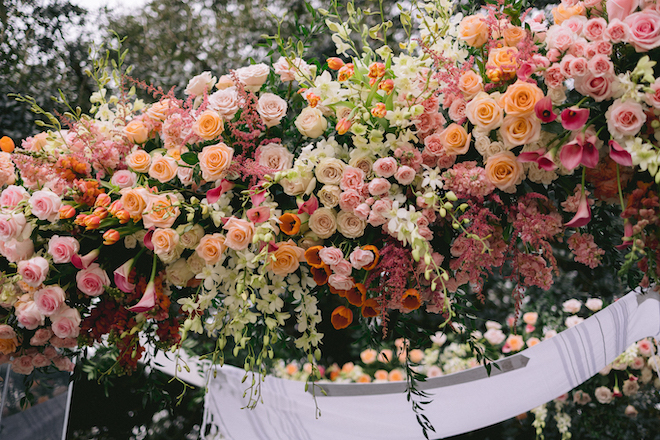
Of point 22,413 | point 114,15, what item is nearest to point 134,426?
point 22,413

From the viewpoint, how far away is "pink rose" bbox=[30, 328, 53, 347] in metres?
1.23

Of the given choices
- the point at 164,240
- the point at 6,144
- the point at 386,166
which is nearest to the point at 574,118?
the point at 386,166

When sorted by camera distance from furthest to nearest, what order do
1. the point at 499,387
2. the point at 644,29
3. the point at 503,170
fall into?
the point at 499,387, the point at 503,170, the point at 644,29

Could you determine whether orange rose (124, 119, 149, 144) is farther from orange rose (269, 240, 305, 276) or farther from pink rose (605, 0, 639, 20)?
pink rose (605, 0, 639, 20)

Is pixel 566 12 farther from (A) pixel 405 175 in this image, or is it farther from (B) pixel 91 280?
(B) pixel 91 280

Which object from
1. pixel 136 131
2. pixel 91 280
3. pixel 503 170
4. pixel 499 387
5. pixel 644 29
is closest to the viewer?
pixel 644 29

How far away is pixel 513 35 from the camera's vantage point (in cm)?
93

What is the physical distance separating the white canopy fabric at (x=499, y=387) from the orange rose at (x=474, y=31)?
1133 millimetres

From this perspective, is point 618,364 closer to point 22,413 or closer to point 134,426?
point 22,413

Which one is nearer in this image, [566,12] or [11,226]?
[566,12]

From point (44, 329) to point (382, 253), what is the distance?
100cm

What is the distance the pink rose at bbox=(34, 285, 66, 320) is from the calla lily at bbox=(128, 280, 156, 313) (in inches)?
8.7

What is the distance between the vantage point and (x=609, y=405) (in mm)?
2871

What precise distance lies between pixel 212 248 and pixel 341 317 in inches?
13.9
